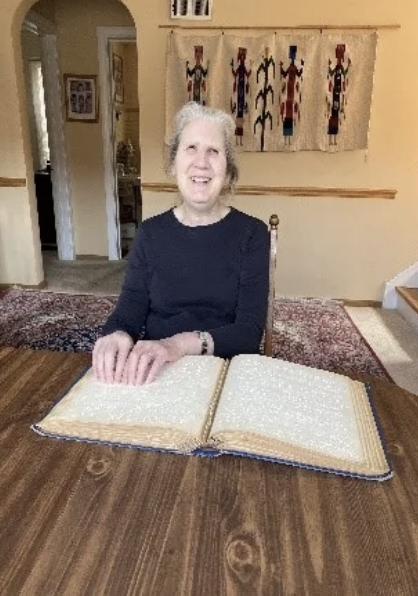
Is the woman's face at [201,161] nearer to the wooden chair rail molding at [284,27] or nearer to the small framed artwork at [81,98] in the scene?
the wooden chair rail molding at [284,27]

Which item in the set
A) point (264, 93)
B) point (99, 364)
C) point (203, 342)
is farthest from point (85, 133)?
point (99, 364)

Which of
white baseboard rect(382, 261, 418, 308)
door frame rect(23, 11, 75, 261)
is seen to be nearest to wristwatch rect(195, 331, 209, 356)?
white baseboard rect(382, 261, 418, 308)

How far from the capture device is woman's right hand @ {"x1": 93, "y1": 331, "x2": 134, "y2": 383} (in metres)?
0.83

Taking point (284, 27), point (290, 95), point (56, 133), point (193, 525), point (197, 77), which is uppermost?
point (284, 27)

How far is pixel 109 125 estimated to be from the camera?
484 cm

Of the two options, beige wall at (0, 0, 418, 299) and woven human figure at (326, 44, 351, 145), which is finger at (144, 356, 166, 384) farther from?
woven human figure at (326, 44, 351, 145)

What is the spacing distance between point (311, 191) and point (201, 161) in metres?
2.53

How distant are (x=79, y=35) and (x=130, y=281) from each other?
435 centimetres

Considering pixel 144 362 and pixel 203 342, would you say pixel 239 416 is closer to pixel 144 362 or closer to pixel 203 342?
pixel 144 362

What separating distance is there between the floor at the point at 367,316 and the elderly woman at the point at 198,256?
1.62 metres

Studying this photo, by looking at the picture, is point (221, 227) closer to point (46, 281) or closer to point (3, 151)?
point (3, 151)

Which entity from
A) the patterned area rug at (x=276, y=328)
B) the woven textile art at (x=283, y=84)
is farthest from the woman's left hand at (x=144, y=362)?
the woven textile art at (x=283, y=84)

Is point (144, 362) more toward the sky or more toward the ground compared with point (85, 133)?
more toward the ground

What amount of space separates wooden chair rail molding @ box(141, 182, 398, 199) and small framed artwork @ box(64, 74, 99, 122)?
1742 mm
